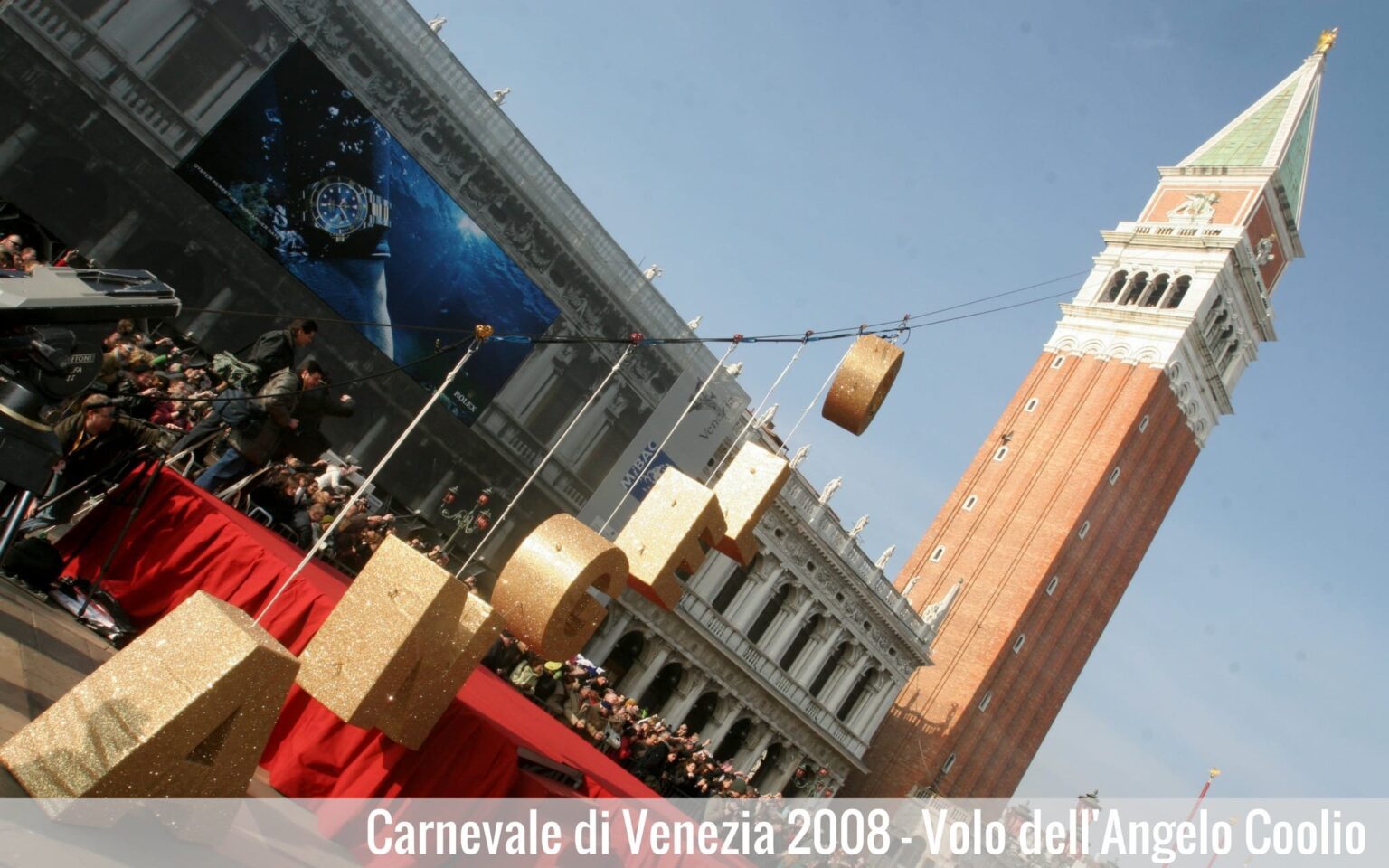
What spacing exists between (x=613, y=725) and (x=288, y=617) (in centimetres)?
1005

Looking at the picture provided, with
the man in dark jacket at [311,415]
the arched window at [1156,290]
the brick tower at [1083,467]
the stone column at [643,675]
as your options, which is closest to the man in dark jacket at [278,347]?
the man in dark jacket at [311,415]

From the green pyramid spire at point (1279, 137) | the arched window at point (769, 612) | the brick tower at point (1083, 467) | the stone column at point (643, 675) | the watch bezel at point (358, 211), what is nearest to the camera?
the watch bezel at point (358, 211)

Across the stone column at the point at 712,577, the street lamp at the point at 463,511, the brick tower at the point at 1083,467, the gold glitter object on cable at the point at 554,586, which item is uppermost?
the brick tower at the point at 1083,467

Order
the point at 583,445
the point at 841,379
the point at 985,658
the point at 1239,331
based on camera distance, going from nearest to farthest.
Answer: the point at 841,379 → the point at 583,445 → the point at 985,658 → the point at 1239,331

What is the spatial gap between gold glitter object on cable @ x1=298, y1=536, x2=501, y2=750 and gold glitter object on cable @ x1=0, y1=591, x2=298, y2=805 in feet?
2.75

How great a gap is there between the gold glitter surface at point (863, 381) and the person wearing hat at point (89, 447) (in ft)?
21.5

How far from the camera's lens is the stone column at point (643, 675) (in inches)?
1113

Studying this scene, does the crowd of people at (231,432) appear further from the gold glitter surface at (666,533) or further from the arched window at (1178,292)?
the arched window at (1178,292)

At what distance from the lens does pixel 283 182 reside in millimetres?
19359

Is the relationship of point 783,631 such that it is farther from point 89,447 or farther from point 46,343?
point 46,343

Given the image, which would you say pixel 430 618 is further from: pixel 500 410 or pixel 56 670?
pixel 500 410

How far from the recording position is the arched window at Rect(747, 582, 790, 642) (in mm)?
31781

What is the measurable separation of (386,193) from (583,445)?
24.0 ft

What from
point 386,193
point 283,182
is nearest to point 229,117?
point 283,182
